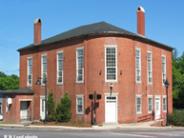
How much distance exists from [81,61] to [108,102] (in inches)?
204

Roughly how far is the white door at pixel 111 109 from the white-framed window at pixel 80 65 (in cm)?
354

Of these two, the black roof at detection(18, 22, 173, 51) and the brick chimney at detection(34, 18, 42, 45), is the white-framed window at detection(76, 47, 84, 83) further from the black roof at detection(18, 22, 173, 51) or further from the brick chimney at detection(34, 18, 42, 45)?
the brick chimney at detection(34, 18, 42, 45)

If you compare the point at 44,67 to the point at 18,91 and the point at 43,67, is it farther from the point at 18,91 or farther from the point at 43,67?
the point at 18,91

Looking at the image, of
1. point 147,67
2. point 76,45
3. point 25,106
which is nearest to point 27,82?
point 25,106

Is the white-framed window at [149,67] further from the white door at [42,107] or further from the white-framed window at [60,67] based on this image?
the white door at [42,107]

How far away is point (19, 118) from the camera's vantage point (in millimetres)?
48969

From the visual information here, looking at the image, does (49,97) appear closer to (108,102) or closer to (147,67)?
(108,102)

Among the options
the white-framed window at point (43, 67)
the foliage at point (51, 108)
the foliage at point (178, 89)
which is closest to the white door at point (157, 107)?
the foliage at point (51, 108)

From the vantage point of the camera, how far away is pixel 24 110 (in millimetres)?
51312

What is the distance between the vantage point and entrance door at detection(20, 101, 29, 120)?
166 feet

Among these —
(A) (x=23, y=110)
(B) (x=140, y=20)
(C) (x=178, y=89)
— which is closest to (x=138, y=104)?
(B) (x=140, y=20)

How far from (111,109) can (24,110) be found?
1314cm

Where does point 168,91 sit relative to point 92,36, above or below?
below

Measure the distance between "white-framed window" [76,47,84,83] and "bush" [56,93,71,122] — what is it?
7.73 ft
